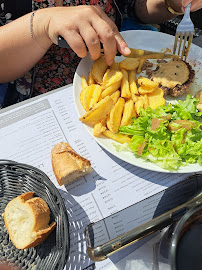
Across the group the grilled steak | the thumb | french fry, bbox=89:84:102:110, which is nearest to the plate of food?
french fry, bbox=89:84:102:110

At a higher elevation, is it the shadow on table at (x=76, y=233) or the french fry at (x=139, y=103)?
the french fry at (x=139, y=103)

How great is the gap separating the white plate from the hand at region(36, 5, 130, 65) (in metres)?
0.13

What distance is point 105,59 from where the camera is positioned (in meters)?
1.27

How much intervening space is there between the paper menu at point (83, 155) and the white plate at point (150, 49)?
2.9 inches

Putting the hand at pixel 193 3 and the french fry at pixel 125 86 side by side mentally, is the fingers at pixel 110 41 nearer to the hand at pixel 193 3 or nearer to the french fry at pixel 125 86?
the french fry at pixel 125 86

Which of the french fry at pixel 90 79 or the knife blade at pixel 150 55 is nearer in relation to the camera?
the french fry at pixel 90 79

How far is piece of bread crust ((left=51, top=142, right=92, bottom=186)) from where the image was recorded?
101 centimetres

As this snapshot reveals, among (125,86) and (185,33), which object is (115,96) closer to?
(125,86)

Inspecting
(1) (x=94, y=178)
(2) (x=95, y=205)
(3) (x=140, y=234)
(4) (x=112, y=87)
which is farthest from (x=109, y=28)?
(3) (x=140, y=234)

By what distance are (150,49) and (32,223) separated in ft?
3.83

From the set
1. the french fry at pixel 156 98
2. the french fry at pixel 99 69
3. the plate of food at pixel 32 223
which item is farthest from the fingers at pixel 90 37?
the plate of food at pixel 32 223

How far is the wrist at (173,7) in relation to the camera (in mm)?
1537

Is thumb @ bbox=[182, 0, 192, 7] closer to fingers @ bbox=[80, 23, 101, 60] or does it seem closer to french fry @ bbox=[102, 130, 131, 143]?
fingers @ bbox=[80, 23, 101, 60]

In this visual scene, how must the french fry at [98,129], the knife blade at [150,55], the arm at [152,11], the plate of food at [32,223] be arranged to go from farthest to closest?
the arm at [152,11] < the knife blade at [150,55] < the french fry at [98,129] < the plate of food at [32,223]
